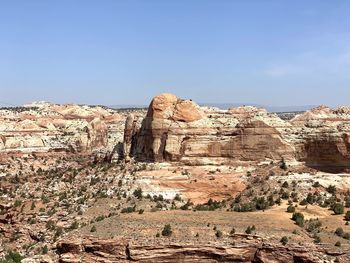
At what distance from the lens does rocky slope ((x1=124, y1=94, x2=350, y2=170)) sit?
47609mm

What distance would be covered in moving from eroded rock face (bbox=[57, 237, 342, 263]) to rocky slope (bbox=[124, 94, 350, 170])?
1585cm

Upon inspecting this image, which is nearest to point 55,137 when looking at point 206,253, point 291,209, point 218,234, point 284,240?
point 291,209

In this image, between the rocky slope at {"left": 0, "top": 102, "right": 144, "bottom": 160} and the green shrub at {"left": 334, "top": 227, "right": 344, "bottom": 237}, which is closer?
the green shrub at {"left": 334, "top": 227, "right": 344, "bottom": 237}

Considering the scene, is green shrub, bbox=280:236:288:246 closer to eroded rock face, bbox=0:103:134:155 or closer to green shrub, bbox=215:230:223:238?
green shrub, bbox=215:230:223:238

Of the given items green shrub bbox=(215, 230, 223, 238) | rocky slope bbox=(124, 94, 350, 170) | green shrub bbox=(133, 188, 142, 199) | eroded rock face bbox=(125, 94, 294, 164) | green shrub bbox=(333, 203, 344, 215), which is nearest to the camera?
green shrub bbox=(215, 230, 223, 238)

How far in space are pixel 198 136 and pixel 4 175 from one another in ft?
94.7

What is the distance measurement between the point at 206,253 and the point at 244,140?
17625 mm

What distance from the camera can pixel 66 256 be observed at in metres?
34.0

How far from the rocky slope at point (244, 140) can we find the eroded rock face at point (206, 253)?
1585 centimetres

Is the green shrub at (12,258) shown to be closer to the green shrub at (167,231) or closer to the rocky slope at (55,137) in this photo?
the green shrub at (167,231)

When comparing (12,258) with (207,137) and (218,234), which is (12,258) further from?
(207,137)

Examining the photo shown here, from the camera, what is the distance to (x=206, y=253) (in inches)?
1297

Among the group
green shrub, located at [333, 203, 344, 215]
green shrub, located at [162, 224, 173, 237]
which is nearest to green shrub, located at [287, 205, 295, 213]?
green shrub, located at [333, 203, 344, 215]

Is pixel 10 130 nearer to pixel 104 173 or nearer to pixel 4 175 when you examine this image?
pixel 4 175
